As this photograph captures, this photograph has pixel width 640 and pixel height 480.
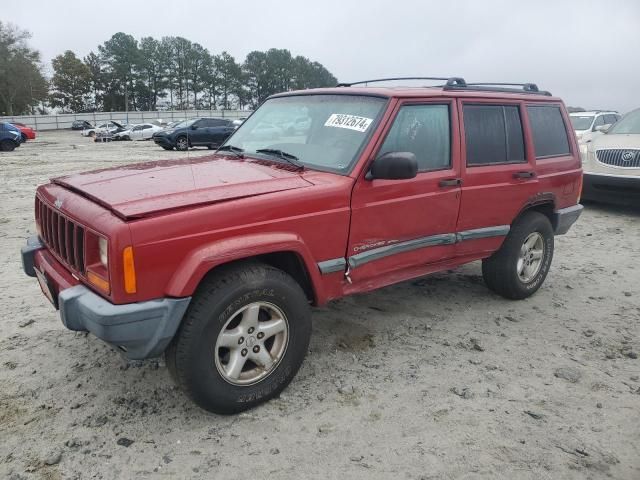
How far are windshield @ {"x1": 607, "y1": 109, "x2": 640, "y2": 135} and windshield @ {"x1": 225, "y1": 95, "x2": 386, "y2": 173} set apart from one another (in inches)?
299

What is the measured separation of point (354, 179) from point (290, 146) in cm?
→ 72

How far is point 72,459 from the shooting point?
2604mm

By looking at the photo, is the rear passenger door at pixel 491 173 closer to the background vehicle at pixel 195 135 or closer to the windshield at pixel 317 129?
the windshield at pixel 317 129

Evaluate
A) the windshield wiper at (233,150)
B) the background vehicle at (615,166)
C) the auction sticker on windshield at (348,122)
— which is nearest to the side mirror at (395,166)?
the auction sticker on windshield at (348,122)

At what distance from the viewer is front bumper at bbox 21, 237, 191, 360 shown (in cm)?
249

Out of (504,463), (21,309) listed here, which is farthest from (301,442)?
(21,309)

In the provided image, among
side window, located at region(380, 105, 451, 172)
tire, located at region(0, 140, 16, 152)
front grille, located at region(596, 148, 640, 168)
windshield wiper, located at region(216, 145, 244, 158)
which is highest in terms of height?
side window, located at region(380, 105, 451, 172)

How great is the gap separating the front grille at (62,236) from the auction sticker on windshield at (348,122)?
1.81 m

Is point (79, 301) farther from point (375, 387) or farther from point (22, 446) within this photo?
point (375, 387)

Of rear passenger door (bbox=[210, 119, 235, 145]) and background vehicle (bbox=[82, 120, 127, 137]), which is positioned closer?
rear passenger door (bbox=[210, 119, 235, 145])

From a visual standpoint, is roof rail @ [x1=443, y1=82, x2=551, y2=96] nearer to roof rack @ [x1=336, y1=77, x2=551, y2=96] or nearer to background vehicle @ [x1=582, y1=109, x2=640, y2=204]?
roof rack @ [x1=336, y1=77, x2=551, y2=96]

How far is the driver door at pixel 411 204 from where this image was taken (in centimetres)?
336

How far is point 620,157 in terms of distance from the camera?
8500mm

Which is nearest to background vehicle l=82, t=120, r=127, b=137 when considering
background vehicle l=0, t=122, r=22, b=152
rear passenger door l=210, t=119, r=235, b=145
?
background vehicle l=0, t=122, r=22, b=152
